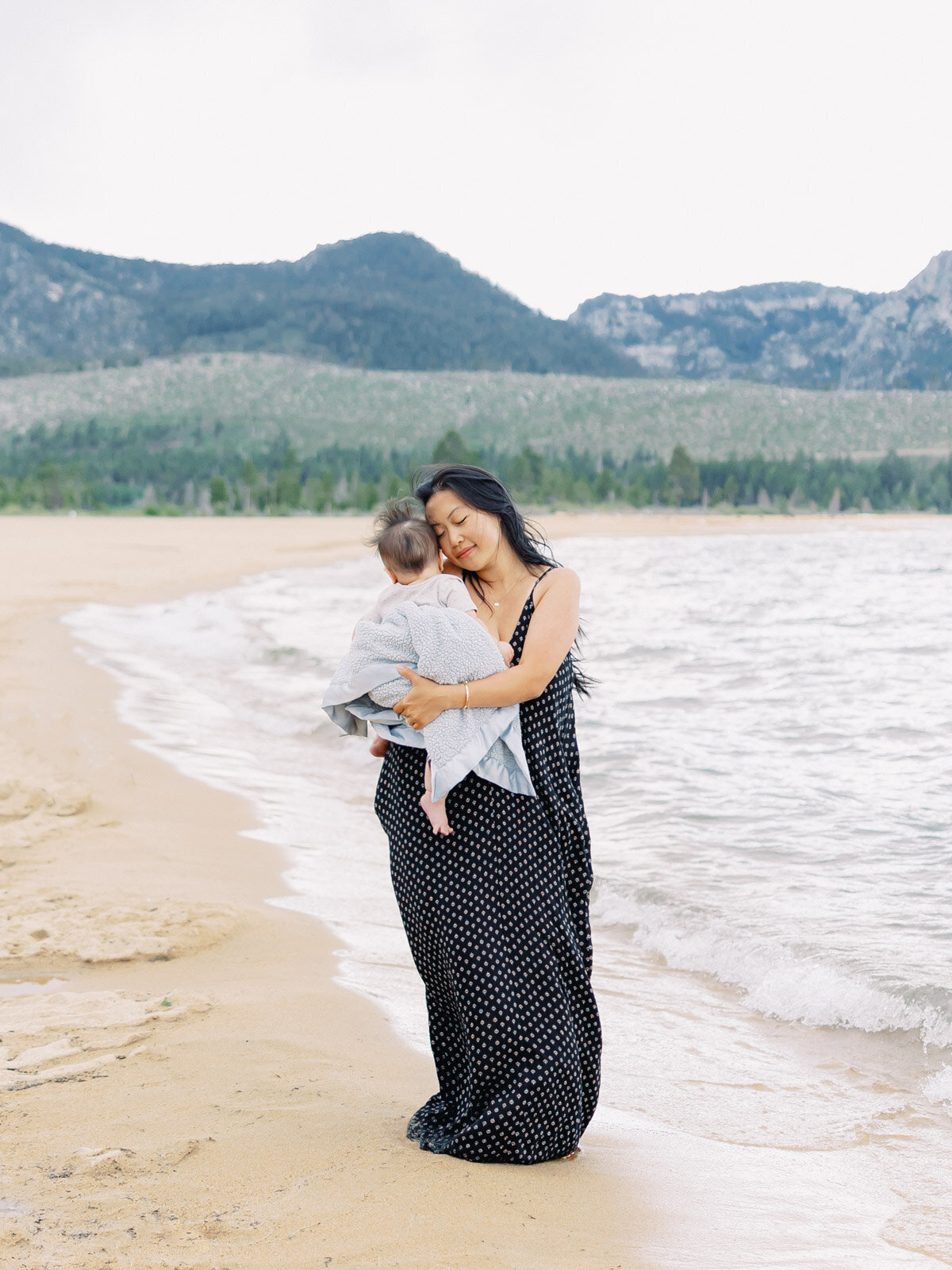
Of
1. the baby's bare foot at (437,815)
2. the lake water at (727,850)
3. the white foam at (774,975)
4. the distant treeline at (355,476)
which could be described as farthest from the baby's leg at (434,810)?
the distant treeline at (355,476)

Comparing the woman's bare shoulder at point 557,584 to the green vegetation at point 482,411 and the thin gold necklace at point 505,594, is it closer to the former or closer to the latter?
the thin gold necklace at point 505,594

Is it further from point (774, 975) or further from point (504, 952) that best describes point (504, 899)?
point (774, 975)

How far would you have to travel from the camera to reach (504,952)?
2395 mm

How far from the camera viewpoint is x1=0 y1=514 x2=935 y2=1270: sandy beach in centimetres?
205

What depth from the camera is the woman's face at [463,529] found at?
2598 millimetres

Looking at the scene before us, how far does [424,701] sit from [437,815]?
0.84ft

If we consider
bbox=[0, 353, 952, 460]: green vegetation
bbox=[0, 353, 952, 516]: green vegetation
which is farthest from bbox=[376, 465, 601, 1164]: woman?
bbox=[0, 353, 952, 460]: green vegetation

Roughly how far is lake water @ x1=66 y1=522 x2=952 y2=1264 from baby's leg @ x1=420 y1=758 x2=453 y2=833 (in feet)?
3.85

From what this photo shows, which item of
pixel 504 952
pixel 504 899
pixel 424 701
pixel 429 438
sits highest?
pixel 429 438

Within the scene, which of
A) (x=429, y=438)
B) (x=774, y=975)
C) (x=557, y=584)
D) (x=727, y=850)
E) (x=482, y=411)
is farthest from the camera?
(x=482, y=411)

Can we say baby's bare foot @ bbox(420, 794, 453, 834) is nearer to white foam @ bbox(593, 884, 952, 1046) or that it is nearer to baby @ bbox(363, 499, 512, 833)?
baby @ bbox(363, 499, 512, 833)

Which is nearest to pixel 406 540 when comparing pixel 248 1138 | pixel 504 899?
pixel 504 899

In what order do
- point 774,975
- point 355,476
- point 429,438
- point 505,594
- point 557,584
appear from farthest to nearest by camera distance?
point 429,438 < point 355,476 < point 774,975 < point 505,594 < point 557,584

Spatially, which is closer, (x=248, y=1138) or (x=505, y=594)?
(x=248, y=1138)
